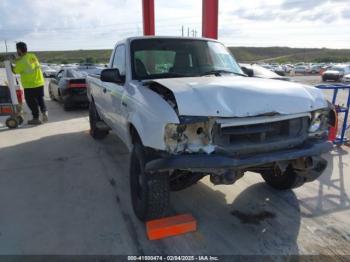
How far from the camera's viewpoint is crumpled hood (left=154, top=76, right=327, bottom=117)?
3135mm

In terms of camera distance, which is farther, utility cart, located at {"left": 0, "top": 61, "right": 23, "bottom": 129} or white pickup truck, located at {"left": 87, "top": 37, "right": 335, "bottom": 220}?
utility cart, located at {"left": 0, "top": 61, "right": 23, "bottom": 129}

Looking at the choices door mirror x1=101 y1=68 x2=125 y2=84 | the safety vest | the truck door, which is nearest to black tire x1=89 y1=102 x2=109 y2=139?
the truck door

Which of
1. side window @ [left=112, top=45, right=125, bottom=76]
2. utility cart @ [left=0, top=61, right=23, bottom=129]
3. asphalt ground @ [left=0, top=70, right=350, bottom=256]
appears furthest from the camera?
utility cart @ [left=0, top=61, right=23, bottom=129]

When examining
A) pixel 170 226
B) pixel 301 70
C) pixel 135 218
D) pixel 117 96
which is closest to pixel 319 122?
pixel 170 226

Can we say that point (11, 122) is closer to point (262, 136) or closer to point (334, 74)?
point (262, 136)

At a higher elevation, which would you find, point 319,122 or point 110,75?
point 110,75

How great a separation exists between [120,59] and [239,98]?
246cm

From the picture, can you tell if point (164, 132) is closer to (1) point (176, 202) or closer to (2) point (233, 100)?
(2) point (233, 100)

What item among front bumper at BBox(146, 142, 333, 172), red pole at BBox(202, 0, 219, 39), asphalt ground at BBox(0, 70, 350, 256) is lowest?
asphalt ground at BBox(0, 70, 350, 256)

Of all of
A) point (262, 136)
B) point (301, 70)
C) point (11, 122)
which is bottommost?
point (301, 70)

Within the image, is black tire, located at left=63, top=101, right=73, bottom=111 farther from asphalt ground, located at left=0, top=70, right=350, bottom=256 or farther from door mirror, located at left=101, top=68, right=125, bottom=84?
door mirror, located at left=101, top=68, right=125, bottom=84

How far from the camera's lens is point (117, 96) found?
490 centimetres

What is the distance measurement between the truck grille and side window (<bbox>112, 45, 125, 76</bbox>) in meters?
2.06

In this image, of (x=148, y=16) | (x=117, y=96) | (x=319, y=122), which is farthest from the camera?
(x=148, y=16)
